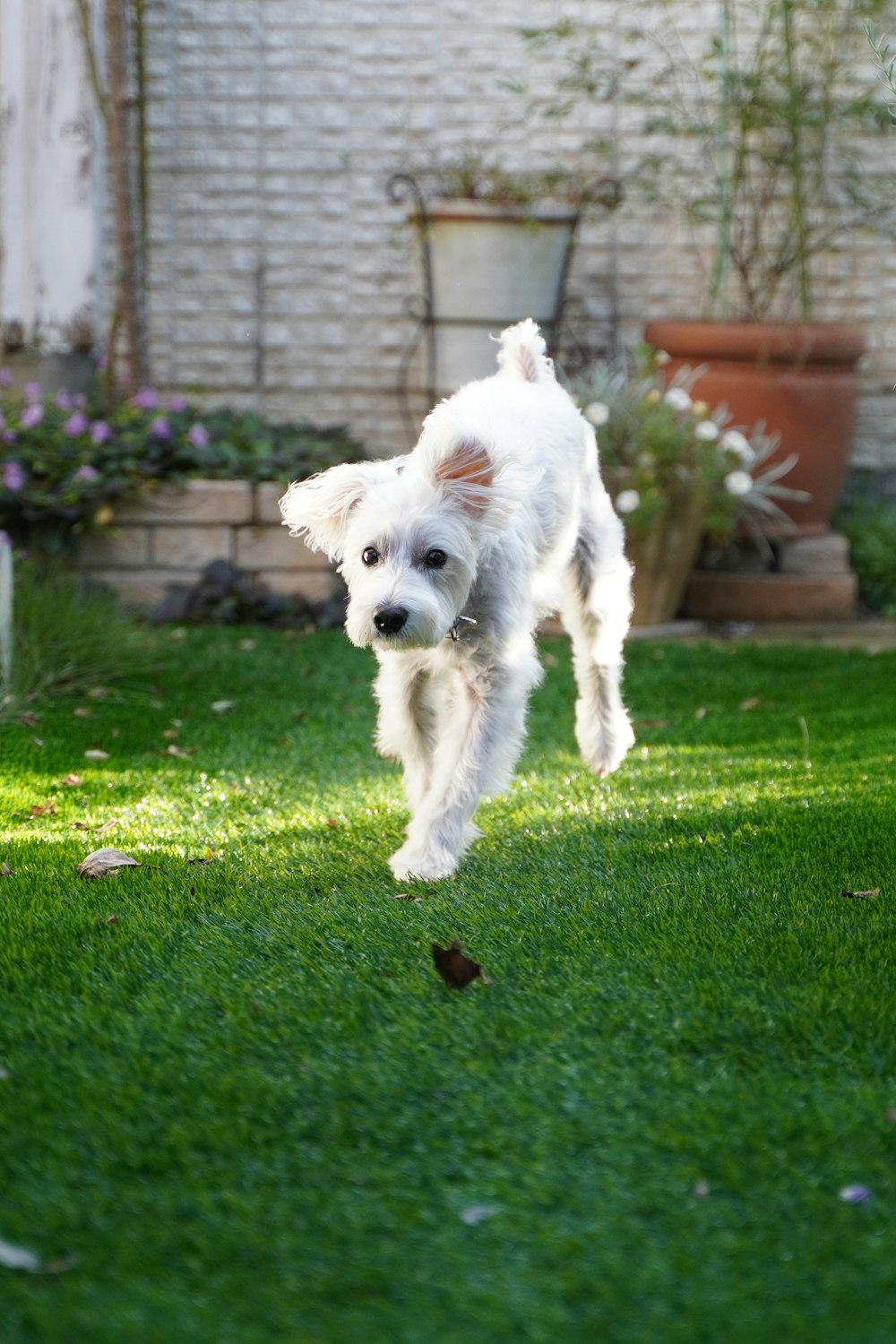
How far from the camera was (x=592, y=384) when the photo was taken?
25.8ft

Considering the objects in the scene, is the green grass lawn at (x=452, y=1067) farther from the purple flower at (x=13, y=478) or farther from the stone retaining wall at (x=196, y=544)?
the stone retaining wall at (x=196, y=544)

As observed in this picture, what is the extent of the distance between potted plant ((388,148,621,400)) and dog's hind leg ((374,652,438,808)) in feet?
13.9

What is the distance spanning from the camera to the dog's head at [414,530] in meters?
3.26

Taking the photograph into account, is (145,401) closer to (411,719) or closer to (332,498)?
(411,719)

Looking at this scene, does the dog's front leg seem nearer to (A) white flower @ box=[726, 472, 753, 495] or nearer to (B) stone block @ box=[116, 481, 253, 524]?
(A) white flower @ box=[726, 472, 753, 495]

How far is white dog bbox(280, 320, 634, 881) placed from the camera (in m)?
3.33

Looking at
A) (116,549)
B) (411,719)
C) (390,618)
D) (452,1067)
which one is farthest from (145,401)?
(452,1067)

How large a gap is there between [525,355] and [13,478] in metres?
3.14

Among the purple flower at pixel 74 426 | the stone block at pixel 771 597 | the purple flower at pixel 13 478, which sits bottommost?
the stone block at pixel 771 597

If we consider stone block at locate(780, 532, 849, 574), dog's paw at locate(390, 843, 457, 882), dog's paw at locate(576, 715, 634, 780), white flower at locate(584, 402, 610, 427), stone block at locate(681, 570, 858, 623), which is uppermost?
white flower at locate(584, 402, 610, 427)

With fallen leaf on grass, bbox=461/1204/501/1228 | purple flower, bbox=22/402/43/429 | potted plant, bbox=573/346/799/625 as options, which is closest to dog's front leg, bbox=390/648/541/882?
fallen leaf on grass, bbox=461/1204/501/1228

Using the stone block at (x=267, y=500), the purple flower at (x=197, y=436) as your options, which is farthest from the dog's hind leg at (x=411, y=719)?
the purple flower at (x=197, y=436)

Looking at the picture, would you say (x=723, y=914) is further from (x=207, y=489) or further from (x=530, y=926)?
(x=207, y=489)

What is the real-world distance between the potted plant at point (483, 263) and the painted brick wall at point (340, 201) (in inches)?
29.1
